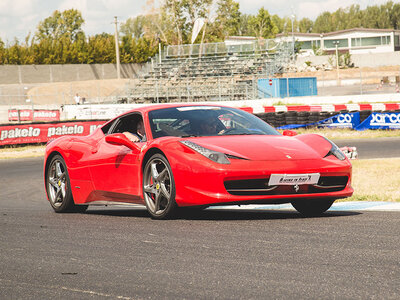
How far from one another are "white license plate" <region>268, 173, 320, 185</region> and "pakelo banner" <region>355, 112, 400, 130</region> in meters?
19.5

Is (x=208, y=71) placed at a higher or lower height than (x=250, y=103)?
higher

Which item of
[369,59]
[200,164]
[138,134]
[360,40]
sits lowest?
[200,164]

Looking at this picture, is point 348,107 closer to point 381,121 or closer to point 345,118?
point 345,118

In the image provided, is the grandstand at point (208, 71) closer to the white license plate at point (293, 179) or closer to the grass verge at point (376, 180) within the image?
the grass verge at point (376, 180)

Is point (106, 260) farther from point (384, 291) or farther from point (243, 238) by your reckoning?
point (384, 291)

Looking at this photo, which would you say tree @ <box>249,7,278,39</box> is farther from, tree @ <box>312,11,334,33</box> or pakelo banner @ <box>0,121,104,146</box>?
pakelo banner @ <box>0,121,104,146</box>

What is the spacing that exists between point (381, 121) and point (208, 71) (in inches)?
1098

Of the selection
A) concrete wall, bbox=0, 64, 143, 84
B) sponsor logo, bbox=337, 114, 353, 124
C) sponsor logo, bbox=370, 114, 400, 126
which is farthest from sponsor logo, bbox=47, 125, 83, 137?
concrete wall, bbox=0, 64, 143, 84

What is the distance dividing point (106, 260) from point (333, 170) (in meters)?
2.73

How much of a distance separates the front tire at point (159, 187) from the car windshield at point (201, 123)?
1.52 feet


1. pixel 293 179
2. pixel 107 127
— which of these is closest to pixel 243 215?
pixel 293 179

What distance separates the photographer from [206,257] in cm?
477

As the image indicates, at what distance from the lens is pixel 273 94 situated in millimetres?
45625

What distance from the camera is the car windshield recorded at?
24.0 feet
